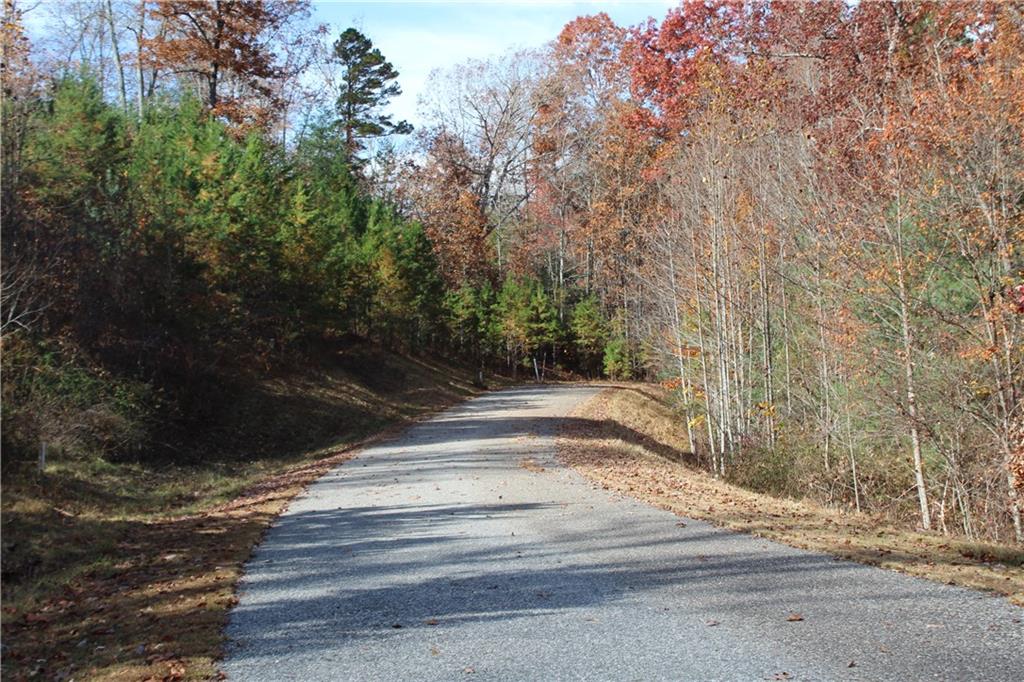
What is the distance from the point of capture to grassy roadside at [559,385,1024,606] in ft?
24.5

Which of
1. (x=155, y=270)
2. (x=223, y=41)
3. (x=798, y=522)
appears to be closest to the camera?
(x=798, y=522)

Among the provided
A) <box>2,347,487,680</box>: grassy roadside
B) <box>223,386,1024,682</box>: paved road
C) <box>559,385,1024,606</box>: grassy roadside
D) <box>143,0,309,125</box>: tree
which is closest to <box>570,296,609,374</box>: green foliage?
<box>143,0,309,125</box>: tree

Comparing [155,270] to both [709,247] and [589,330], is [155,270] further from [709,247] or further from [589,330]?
[589,330]

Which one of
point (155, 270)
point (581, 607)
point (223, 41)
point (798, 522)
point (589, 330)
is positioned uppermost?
point (223, 41)

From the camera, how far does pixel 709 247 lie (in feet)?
68.8

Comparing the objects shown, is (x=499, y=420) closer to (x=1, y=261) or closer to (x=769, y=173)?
(x=769, y=173)

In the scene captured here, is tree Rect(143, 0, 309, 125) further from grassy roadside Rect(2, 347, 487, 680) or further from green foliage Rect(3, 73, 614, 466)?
grassy roadside Rect(2, 347, 487, 680)

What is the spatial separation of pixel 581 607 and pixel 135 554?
5.77m

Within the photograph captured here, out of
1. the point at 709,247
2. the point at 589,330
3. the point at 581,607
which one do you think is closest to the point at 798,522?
the point at 581,607

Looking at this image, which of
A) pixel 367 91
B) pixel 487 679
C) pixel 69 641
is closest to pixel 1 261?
pixel 69 641

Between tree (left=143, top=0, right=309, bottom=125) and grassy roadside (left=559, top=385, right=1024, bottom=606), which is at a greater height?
tree (left=143, top=0, right=309, bottom=125)

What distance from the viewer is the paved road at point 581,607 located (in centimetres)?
533

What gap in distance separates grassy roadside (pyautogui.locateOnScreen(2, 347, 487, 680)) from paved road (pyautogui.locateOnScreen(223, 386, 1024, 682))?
41 cm

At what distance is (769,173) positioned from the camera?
63.1 feet
